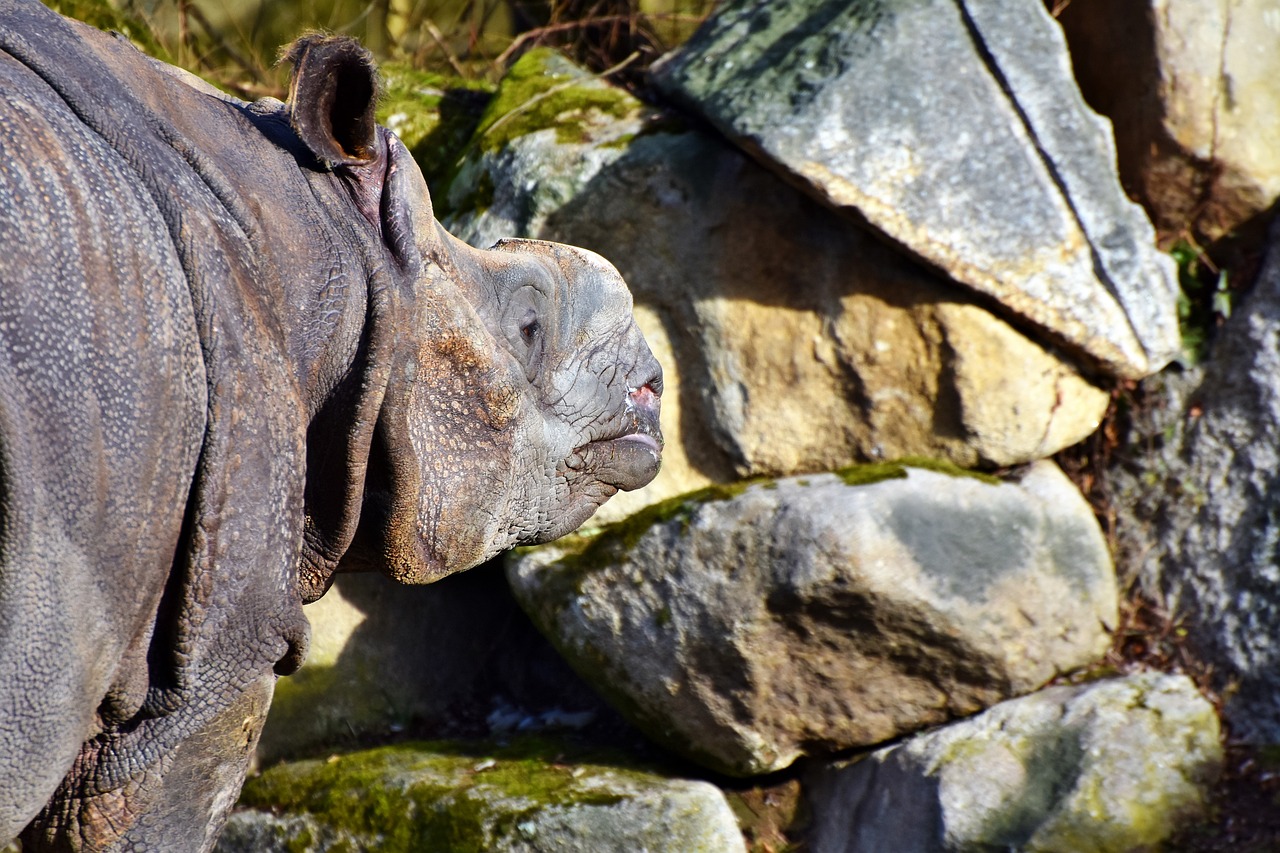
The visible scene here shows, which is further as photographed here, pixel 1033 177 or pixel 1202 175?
pixel 1202 175

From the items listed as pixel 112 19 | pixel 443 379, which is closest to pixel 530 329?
pixel 443 379

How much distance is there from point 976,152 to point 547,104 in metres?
1.41

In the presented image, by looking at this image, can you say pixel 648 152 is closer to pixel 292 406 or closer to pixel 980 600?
pixel 980 600

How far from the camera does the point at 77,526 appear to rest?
40.0 inches

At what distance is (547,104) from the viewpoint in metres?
4.20

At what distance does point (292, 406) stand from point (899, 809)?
269 centimetres

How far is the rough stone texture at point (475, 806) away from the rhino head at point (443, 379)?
6.70 feet

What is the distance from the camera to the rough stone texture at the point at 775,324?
3775 millimetres

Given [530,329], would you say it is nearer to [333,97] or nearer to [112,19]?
[333,97]

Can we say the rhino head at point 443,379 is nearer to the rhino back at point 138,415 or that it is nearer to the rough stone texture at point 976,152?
the rhino back at point 138,415

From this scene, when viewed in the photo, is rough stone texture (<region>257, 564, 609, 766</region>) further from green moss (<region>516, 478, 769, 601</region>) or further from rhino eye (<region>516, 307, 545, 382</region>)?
rhino eye (<region>516, 307, 545, 382</region>)

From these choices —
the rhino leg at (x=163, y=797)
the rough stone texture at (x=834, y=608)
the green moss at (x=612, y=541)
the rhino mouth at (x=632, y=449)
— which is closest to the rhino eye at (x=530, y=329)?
the rhino mouth at (x=632, y=449)

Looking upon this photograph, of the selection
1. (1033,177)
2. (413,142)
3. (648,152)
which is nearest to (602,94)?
(648,152)

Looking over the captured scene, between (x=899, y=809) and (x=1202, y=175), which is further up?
(x=1202, y=175)
